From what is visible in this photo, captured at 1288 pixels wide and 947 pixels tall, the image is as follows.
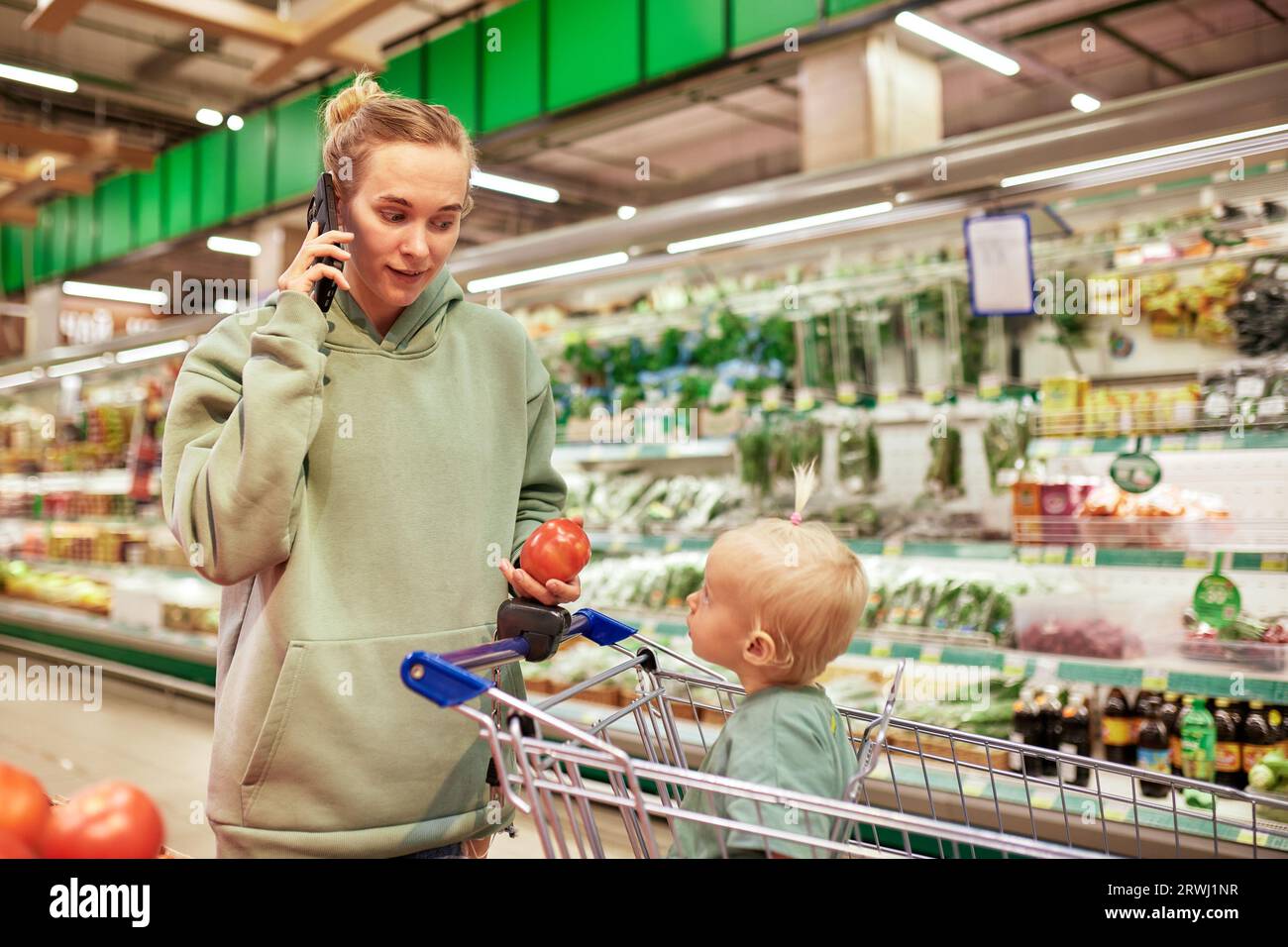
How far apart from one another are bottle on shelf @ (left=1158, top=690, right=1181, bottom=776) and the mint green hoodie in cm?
235

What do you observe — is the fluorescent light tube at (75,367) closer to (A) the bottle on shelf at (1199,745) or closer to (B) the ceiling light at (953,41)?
(B) the ceiling light at (953,41)

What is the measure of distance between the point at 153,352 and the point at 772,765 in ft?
21.2

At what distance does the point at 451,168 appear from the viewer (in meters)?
1.34

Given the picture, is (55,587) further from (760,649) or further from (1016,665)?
(760,649)

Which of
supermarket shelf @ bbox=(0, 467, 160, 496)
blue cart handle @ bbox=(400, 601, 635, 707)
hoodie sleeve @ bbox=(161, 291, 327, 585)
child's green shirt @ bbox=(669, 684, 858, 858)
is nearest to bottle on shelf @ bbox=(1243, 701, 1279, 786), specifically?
child's green shirt @ bbox=(669, 684, 858, 858)

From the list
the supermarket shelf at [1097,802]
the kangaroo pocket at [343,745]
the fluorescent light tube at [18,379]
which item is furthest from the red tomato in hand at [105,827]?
the fluorescent light tube at [18,379]

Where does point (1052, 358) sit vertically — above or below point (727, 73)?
below

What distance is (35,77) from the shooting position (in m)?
5.14

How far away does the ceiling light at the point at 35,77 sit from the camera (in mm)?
4945

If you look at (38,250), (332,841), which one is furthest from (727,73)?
(38,250)

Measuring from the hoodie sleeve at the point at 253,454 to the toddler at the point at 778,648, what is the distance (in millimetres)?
589

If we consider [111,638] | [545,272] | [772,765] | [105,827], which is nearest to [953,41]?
[545,272]
